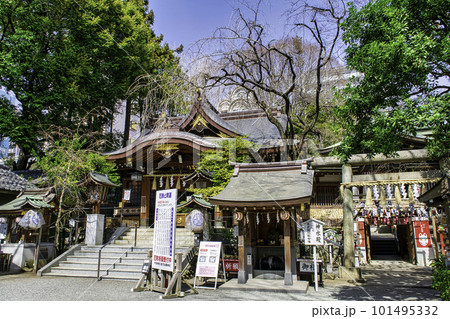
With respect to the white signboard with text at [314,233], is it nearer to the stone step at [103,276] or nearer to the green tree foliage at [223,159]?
the green tree foliage at [223,159]

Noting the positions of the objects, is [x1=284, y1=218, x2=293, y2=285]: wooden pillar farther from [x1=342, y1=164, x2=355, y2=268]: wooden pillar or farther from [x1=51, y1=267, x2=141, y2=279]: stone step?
[x1=51, y1=267, x2=141, y2=279]: stone step

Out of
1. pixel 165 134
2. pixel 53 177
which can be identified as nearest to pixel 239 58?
pixel 165 134

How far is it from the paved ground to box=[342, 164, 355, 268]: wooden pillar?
819mm

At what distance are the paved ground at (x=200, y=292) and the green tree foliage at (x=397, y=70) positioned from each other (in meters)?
4.08

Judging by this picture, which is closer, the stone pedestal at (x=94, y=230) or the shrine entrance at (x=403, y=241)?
the stone pedestal at (x=94, y=230)

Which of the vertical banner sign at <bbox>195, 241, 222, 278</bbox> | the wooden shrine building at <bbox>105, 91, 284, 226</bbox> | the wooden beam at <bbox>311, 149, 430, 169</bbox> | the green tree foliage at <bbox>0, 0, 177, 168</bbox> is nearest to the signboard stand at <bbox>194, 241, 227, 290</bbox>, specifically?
the vertical banner sign at <bbox>195, 241, 222, 278</bbox>

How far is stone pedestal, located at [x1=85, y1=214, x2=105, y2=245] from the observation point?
1317 cm

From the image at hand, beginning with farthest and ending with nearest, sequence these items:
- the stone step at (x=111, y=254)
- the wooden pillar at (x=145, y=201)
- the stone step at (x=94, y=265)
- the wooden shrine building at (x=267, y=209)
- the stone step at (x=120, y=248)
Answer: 1. the wooden pillar at (x=145, y=201)
2. the stone step at (x=120, y=248)
3. the stone step at (x=111, y=254)
4. the stone step at (x=94, y=265)
5. the wooden shrine building at (x=267, y=209)

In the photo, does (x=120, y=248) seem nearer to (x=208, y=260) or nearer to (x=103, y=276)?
(x=103, y=276)

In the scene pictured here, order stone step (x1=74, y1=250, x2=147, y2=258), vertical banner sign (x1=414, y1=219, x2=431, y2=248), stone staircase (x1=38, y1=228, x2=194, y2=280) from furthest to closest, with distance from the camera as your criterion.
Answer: vertical banner sign (x1=414, y1=219, x2=431, y2=248) < stone step (x1=74, y1=250, x2=147, y2=258) < stone staircase (x1=38, y1=228, x2=194, y2=280)

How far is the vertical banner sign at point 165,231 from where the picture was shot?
7906mm

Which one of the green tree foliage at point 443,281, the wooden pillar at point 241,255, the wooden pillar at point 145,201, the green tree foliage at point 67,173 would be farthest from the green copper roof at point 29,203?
the green tree foliage at point 443,281

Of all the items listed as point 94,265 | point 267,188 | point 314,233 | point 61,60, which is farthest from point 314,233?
point 61,60

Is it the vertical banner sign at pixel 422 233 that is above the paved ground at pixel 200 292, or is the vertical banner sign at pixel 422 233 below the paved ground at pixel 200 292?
above
